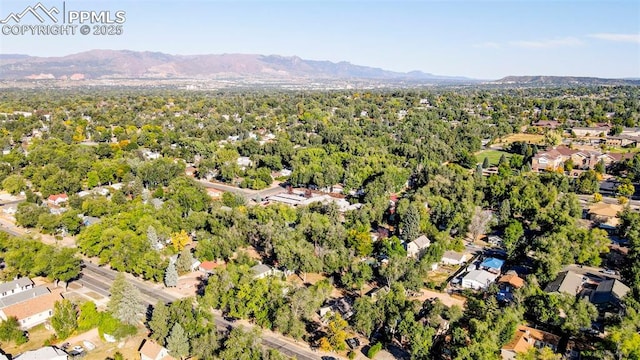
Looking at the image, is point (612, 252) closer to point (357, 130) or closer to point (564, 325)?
point (564, 325)

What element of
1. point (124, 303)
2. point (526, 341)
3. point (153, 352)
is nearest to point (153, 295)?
point (124, 303)

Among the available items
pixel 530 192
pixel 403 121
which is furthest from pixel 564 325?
pixel 403 121

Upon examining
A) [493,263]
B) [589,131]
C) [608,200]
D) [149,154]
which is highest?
[589,131]

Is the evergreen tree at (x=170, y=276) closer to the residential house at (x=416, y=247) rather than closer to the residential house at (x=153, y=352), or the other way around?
the residential house at (x=153, y=352)

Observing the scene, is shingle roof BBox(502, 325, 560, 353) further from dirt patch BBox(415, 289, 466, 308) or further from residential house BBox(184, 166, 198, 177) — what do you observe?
residential house BBox(184, 166, 198, 177)

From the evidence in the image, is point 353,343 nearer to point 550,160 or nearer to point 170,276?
point 170,276

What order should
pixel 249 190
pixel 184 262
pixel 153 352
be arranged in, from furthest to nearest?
pixel 249 190
pixel 184 262
pixel 153 352
